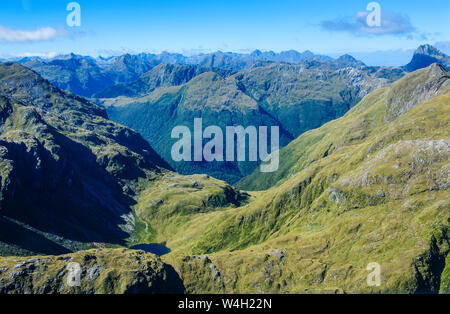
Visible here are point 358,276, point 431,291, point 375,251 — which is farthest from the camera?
point 375,251

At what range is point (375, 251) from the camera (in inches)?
7869

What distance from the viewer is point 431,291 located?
170 meters

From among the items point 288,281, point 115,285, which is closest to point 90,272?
point 115,285

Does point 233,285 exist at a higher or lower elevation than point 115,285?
lower

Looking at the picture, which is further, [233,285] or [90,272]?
[233,285]
